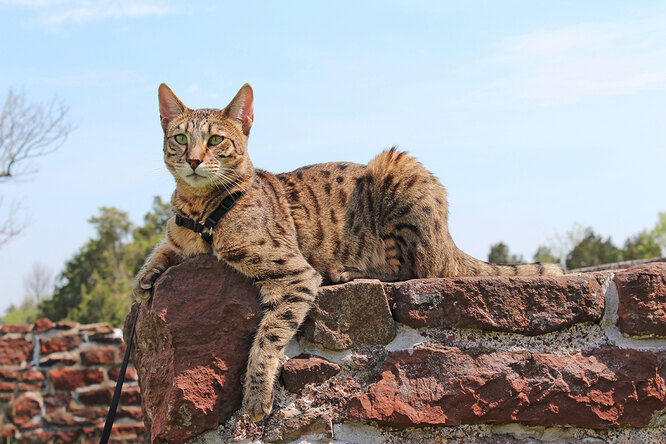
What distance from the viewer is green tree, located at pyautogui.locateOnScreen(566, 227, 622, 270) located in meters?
11.0

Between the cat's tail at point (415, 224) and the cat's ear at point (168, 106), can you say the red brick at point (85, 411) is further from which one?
the cat's tail at point (415, 224)

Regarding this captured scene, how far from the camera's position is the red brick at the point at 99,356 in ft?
26.1

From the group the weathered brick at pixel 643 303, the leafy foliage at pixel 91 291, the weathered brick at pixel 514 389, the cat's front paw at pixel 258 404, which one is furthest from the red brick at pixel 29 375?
the weathered brick at pixel 643 303

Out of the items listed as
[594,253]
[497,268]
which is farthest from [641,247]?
[497,268]

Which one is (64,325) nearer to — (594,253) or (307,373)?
(307,373)

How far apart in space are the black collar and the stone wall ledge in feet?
0.82

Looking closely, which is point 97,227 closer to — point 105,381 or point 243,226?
point 105,381

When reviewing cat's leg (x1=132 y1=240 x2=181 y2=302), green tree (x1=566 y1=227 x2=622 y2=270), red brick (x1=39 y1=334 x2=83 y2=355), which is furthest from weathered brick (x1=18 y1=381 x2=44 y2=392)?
green tree (x1=566 y1=227 x2=622 y2=270)

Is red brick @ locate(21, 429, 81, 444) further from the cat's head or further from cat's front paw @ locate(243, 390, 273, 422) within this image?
cat's front paw @ locate(243, 390, 273, 422)

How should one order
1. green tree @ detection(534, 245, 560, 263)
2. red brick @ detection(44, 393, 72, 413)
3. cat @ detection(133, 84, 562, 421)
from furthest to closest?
green tree @ detection(534, 245, 560, 263)
red brick @ detection(44, 393, 72, 413)
cat @ detection(133, 84, 562, 421)

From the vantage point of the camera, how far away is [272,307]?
271 centimetres

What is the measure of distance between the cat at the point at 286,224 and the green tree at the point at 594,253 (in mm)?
8292

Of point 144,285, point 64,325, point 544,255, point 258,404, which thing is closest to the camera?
point 258,404

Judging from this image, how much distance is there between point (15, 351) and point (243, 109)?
666 centimetres
